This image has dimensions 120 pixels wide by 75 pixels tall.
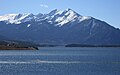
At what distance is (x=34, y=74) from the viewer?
8612cm

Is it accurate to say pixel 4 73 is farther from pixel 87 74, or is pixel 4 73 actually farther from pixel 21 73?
pixel 87 74

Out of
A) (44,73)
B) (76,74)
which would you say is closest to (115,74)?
(76,74)

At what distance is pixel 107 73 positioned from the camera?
296 ft

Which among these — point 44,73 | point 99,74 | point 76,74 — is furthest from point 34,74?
point 99,74

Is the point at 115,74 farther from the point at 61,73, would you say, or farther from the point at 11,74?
the point at 11,74

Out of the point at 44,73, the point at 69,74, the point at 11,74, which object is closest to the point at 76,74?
the point at 69,74

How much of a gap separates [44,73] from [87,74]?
10.2m

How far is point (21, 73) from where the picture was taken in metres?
88.6

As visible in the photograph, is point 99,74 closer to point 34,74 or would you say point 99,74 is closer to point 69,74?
point 69,74

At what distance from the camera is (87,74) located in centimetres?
8675

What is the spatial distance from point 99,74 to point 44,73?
42.0 ft

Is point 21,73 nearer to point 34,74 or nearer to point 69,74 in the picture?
point 34,74

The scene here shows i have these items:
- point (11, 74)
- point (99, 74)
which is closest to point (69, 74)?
point (99, 74)

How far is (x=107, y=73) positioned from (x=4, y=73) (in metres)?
24.3
